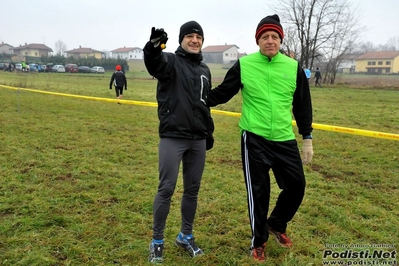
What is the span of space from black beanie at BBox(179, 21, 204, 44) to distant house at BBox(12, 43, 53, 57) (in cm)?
11925

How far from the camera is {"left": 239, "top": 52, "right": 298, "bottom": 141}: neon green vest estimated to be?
9.36 ft

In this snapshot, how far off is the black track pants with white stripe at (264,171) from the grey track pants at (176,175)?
412 mm

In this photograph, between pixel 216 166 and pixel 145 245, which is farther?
pixel 216 166

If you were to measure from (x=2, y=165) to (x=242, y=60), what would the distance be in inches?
168

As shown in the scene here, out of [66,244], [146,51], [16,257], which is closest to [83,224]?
[66,244]

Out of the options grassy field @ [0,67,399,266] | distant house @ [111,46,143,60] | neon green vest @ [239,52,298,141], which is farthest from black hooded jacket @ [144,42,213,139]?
distant house @ [111,46,143,60]

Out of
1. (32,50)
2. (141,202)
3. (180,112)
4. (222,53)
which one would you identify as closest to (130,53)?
(32,50)

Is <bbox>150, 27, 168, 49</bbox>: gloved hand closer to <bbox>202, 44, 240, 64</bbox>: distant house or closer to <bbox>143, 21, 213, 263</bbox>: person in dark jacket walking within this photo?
<bbox>143, 21, 213, 263</bbox>: person in dark jacket walking

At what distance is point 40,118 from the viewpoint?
973 centimetres

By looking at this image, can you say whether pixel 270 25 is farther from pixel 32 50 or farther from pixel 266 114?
pixel 32 50

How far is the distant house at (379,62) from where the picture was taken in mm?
87812

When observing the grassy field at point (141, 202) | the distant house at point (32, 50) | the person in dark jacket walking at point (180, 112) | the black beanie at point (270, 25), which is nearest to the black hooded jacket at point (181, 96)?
the person in dark jacket walking at point (180, 112)

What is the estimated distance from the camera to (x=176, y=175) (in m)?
2.84

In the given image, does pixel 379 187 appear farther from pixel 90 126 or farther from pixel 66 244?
pixel 90 126
